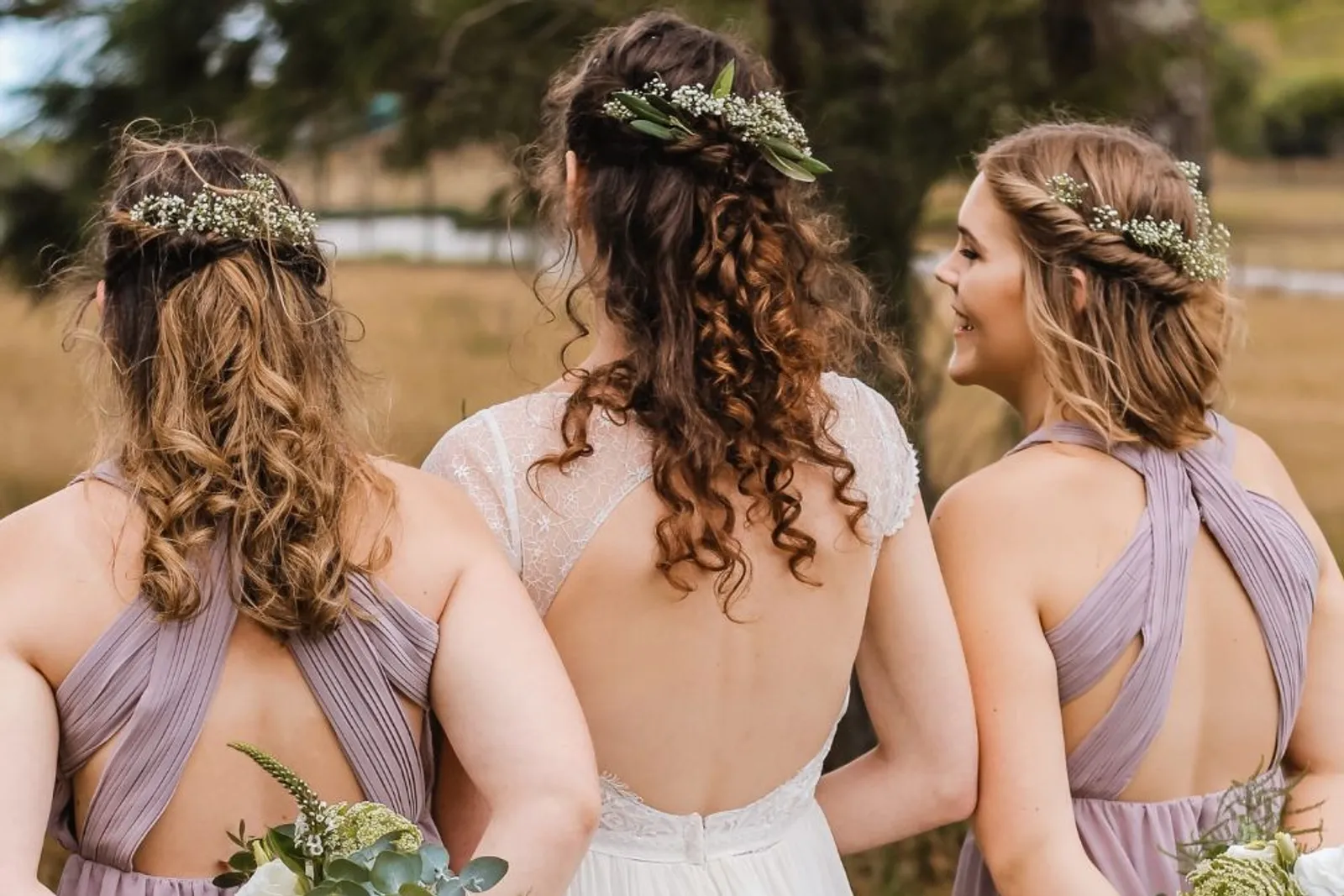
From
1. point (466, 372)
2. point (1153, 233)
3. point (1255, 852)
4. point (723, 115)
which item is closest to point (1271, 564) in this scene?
point (1153, 233)

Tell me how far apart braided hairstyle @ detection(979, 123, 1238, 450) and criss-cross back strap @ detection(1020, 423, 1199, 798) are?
16 cm

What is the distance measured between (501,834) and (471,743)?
11 centimetres

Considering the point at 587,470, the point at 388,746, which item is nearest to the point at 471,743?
the point at 388,746

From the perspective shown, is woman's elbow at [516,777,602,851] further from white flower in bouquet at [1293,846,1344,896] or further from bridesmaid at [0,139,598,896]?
white flower in bouquet at [1293,846,1344,896]

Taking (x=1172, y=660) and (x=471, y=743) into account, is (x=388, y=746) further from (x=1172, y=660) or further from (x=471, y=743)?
(x=1172, y=660)

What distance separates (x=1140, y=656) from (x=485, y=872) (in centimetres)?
103

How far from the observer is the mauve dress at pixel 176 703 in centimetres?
184

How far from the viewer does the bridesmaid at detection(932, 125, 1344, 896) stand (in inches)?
89.9

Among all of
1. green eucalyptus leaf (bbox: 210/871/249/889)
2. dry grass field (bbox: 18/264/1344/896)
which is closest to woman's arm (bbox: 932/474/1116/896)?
green eucalyptus leaf (bbox: 210/871/249/889)

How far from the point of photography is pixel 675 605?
2111 mm

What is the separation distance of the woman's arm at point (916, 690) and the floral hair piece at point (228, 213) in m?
0.89

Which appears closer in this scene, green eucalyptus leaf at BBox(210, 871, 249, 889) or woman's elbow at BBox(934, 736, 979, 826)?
green eucalyptus leaf at BBox(210, 871, 249, 889)

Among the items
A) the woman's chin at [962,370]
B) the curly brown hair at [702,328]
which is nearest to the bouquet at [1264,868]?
the curly brown hair at [702,328]

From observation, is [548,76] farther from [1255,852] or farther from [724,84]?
[1255,852]
